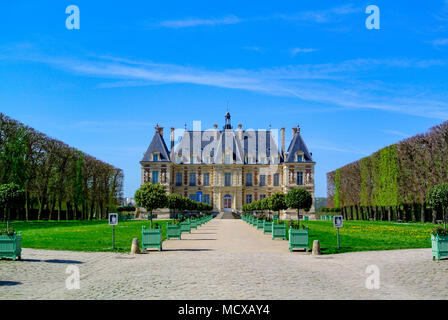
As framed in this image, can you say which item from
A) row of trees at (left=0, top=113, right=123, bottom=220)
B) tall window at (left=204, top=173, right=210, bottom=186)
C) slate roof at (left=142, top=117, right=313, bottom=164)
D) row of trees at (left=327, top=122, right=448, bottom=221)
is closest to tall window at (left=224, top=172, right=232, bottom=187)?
slate roof at (left=142, top=117, right=313, bottom=164)

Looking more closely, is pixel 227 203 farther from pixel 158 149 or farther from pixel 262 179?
pixel 158 149

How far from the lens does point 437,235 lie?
12883mm

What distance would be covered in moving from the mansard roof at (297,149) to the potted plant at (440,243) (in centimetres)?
5499

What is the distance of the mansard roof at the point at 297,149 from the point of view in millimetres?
67994

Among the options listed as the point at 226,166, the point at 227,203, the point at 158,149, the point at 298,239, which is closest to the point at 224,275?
the point at 298,239

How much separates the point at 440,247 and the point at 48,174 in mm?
40396

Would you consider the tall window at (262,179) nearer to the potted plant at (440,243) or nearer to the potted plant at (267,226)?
the potted plant at (267,226)

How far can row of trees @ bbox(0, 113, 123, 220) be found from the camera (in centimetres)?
3981

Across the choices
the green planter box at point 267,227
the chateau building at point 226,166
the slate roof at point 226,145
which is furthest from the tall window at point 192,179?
the green planter box at point 267,227

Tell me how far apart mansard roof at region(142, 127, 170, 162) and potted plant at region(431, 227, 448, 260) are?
57076 millimetres

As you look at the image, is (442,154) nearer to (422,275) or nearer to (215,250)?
(215,250)
